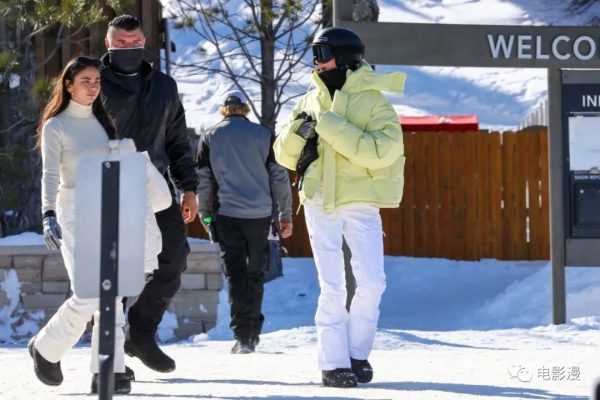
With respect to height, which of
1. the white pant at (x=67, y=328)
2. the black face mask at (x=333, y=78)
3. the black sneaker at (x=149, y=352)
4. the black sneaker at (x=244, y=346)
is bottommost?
the black sneaker at (x=244, y=346)

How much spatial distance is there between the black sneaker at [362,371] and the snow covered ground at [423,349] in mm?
78

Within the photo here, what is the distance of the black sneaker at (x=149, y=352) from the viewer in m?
7.23

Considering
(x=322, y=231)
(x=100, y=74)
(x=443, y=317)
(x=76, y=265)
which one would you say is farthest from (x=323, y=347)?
(x=443, y=317)

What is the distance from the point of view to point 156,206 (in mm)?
6648

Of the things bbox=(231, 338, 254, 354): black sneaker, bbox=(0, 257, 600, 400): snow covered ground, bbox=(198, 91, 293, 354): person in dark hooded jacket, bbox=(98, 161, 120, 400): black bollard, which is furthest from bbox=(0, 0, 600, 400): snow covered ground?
bbox=(98, 161, 120, 400): black bollard

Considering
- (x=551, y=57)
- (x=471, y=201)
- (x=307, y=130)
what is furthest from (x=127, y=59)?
(x=471, y=201)

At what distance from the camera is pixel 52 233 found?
6352 mm

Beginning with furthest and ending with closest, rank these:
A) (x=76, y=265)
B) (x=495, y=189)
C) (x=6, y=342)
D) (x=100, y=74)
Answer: (x=495, y=189) → (x=6, y=342) → (x=100, y=74) → (x=76, y=265)

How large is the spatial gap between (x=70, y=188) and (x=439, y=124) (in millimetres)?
17744

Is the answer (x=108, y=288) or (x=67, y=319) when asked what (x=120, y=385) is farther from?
(x=108, y=288)

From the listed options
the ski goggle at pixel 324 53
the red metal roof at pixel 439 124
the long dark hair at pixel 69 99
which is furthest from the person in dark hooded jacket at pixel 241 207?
the red metal roof at pixel 439 124

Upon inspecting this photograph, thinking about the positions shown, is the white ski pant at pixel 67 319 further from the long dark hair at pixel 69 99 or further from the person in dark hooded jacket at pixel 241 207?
the person in dark hooded jacket at pixel 241 207

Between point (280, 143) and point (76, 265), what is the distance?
101 inches

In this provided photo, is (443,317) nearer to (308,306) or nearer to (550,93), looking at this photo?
(308,306)
